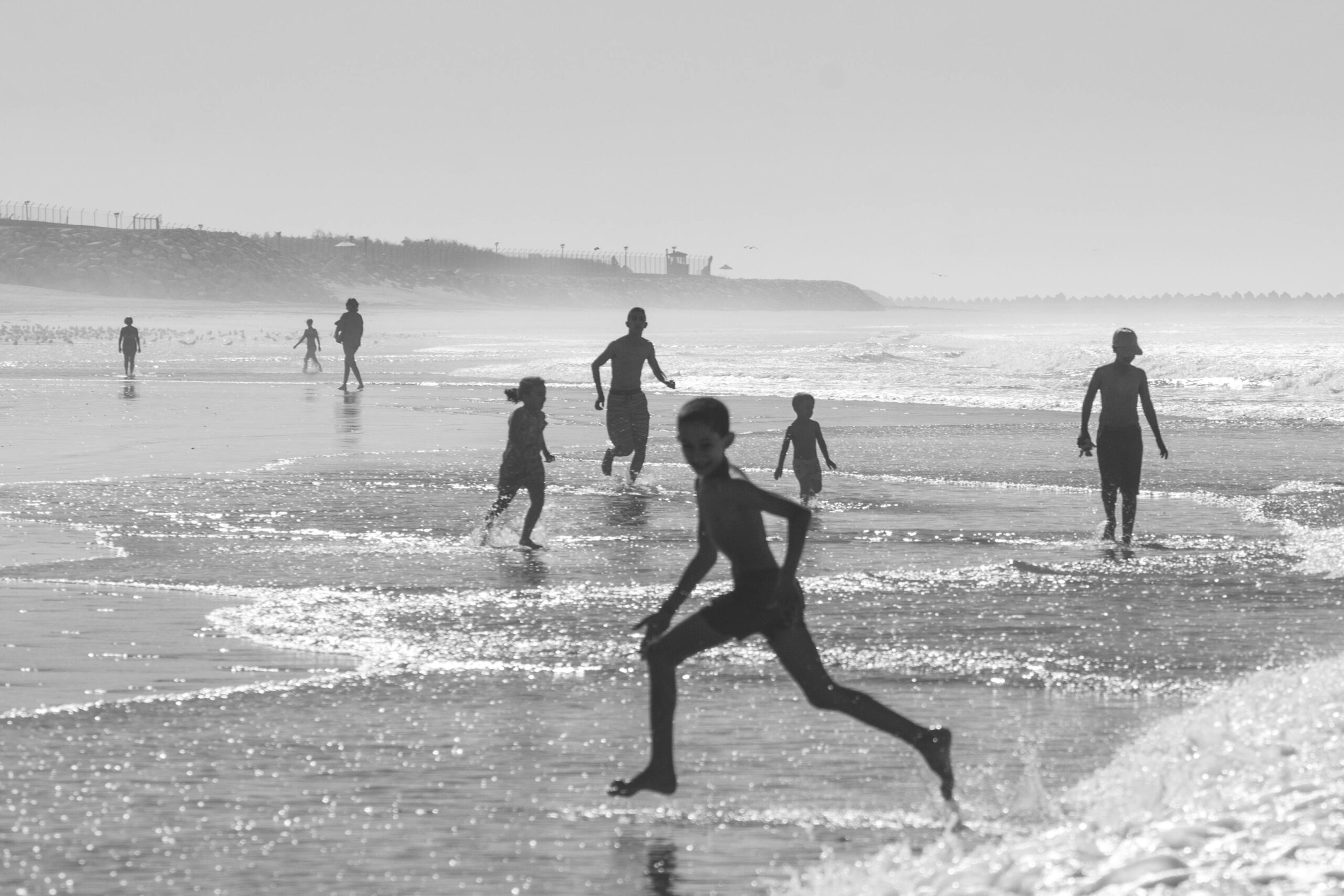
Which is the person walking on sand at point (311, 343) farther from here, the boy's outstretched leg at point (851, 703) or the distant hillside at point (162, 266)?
the distant hillside at point (162, 266)

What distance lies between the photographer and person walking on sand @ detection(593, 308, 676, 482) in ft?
54.2

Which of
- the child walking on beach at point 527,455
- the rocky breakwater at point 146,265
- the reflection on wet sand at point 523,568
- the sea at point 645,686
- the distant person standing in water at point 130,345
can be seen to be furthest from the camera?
the rocky breakwater at point 146,265

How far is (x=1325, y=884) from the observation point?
176 inches

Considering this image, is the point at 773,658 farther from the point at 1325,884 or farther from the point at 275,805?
the point at 1325,884

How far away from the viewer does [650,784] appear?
5.75m

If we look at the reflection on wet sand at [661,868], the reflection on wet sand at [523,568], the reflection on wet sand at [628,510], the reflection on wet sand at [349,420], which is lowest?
the reflection on wet sand at [349,420]

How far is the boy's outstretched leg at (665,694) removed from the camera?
18.8 ft

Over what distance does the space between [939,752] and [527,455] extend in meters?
6.91

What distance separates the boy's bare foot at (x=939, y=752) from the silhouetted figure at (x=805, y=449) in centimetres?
811

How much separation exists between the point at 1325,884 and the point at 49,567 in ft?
28.1

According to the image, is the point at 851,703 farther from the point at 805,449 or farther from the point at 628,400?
the point at 628,400

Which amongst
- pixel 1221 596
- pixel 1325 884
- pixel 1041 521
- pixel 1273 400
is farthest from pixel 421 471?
pixel 1273 400

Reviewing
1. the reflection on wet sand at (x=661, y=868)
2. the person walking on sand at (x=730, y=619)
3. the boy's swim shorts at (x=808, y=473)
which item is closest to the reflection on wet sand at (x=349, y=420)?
the boy's swim shorts at (x=808, y=473)

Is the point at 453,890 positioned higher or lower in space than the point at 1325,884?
lower
